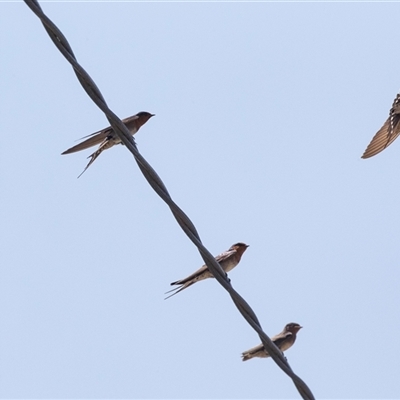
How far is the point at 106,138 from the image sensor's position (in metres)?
8.53

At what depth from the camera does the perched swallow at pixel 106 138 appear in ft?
24.9

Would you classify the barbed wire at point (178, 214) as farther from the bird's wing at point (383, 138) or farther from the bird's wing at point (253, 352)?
the bird's wing at point (383, 138)

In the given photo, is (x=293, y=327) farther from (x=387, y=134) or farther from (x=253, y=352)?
(x=387, y=134)

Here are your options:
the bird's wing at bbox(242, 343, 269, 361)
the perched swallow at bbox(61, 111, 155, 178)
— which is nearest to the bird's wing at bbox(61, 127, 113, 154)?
the perched swallow at bbox(61, 111, 155, 178)

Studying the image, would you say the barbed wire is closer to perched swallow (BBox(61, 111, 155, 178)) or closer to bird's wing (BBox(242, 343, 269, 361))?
Answer: perched swallow (BBox(61, 111, 155, 178))

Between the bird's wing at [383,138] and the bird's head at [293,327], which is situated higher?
the bird's wing at [383,138]

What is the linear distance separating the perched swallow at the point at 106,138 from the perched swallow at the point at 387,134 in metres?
2.54

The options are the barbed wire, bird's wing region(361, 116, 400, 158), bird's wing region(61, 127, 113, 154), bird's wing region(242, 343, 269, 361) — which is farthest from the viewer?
bird's wing region(361, 116, 400, 158)

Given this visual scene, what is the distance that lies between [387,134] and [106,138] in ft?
11.1

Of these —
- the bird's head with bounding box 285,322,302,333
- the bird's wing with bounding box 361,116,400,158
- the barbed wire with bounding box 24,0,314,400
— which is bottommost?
the barbed wire with bounding box 24,0,314,400

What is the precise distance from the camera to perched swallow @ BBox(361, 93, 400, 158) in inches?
388

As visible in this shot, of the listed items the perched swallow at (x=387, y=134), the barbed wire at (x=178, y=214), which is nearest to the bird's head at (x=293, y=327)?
the perched swallow at (x=387, y=134)

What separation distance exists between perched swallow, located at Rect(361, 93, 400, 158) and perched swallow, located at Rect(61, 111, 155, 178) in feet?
8.33

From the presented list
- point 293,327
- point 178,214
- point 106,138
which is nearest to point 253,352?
point 293,327
